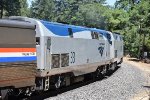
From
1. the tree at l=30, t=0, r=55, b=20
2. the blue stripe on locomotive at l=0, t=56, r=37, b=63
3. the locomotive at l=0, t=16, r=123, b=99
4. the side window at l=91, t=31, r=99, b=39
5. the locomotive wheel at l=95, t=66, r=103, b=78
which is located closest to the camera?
the blue stripe on locomotive at l=0, t=56, r=37, b=63

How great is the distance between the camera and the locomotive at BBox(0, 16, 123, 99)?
41.3ft

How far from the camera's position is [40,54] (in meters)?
14.8

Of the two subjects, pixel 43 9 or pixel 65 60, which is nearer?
pixel 65 60

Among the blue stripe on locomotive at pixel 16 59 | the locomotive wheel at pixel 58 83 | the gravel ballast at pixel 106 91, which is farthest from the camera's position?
the locomotive wheel at pixel 58 83

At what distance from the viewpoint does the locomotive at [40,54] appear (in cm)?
1260

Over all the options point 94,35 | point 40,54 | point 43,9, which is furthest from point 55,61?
point 43,9

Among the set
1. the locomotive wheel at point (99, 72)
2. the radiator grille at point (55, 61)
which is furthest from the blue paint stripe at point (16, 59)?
the locomotive wheel at point (99, 72)

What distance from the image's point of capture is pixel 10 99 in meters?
14.3

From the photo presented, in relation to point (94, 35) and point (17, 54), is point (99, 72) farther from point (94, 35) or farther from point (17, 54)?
point (17, 54)

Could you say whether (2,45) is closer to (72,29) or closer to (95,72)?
(72,29)

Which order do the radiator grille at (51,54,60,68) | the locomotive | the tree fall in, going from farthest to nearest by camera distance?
the tree
the radiator grille at (51,54,60,68)
the locomotive

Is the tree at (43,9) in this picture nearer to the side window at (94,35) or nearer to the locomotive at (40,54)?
the side window at (94,35)

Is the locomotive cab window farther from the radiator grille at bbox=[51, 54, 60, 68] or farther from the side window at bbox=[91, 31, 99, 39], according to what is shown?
the radiator grille at bbox=[51, 54, 60, 68]

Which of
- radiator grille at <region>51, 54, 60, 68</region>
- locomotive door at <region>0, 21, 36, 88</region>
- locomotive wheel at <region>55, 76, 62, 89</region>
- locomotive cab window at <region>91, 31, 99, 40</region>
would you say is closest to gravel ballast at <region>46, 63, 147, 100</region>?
locomotive wheel at <region>55, 76, 62, 89</region>
